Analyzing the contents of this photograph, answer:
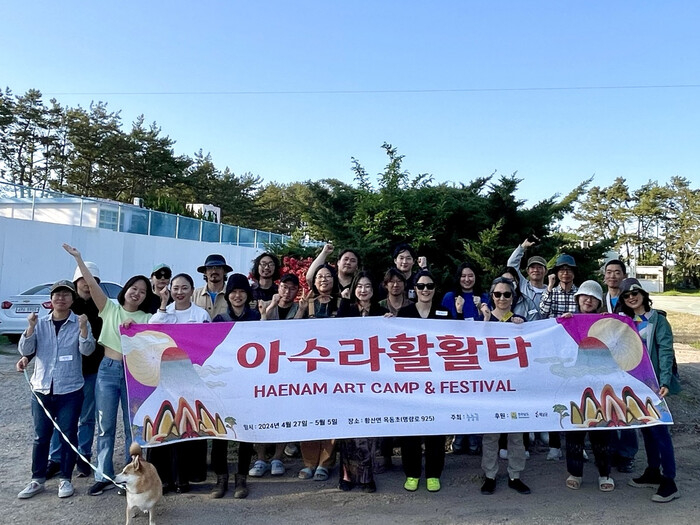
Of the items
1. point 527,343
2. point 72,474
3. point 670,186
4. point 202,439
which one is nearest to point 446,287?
point 527,343

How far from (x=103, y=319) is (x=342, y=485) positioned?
2.37 meters

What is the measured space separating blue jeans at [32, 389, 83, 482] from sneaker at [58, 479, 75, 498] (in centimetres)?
6

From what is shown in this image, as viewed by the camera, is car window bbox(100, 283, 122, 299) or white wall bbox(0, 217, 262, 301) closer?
car window bbox(100, 283, 122, 299)

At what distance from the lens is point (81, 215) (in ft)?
55.3

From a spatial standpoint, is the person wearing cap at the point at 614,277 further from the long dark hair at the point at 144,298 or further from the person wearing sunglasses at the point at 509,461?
the long dark hair at the point at 144,298

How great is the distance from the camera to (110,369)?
160 inches

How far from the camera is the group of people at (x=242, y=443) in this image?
13.4ft

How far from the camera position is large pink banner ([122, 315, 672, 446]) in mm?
4016

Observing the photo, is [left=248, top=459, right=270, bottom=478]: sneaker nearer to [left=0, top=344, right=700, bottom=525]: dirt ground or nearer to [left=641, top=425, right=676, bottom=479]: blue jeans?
[left=0, top=344, right=700, bottom=525]: dirt ground

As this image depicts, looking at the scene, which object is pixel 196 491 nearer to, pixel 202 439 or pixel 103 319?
pixel 202 439

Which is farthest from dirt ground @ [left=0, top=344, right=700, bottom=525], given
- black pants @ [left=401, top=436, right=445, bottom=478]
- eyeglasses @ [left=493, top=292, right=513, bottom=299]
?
eyeglasses @ [left=493, top=292, right=513, bottom=299]

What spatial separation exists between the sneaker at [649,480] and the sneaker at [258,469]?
3.09 metres

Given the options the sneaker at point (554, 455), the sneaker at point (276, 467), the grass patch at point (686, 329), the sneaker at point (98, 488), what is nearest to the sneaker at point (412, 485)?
the sneaker at point (276, 467)

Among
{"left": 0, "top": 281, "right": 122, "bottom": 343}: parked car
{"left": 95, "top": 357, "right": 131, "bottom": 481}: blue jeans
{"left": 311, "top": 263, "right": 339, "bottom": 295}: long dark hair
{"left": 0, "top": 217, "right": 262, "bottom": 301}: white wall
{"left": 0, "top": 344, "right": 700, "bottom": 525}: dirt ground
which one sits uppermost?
{"left": 0, "top": 217, "right": 262, "bottom": 301}: white wall
